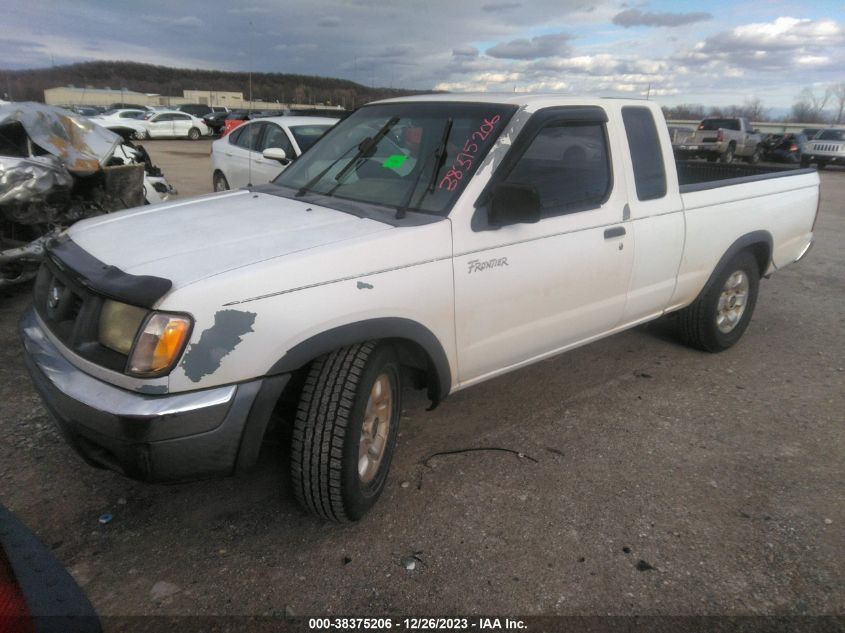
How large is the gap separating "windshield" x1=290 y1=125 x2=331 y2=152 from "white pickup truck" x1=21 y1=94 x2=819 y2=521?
4.74 m

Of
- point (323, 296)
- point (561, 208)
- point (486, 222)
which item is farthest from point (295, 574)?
point (561, 208)

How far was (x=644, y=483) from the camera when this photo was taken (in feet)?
10.3

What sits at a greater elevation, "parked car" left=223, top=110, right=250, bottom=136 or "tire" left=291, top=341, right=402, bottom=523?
"parked car" left=223, top=110, right=250, bottom=136

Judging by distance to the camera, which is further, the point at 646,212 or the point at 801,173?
the point at 801,173

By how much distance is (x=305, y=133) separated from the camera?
28.3 feet

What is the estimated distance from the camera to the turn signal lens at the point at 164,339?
2.13 m

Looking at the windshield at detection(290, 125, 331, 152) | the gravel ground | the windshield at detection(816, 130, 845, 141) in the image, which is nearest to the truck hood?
the gravel ground

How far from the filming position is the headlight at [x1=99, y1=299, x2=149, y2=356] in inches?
87.1

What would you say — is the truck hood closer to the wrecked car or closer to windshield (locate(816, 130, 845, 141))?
the wrecked car

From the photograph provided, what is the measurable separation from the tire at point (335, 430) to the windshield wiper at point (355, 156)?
122cm

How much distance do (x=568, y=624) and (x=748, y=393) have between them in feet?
8.79

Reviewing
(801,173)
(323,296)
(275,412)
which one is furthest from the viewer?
(801,173)

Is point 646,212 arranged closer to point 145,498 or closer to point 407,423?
point 407,423

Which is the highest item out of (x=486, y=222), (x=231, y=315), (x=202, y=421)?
(x=486, y=222)
